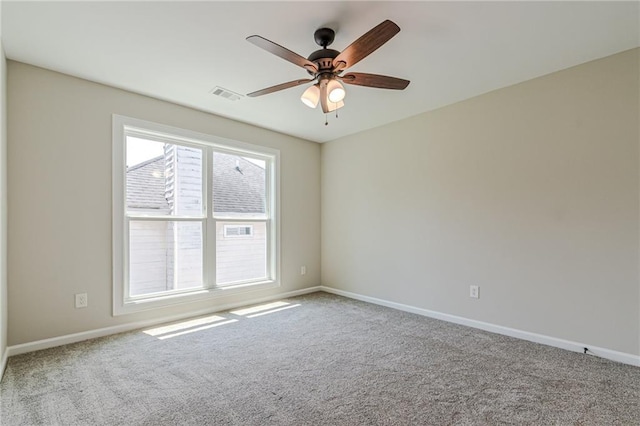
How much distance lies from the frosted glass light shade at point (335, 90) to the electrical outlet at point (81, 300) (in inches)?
112

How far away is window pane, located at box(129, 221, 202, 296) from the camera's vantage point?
10.8ft

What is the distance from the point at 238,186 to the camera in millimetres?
4199

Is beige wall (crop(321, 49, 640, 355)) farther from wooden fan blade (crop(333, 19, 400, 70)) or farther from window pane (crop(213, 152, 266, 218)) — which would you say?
wooden fan blade (crop(333, 19, 400, 70))

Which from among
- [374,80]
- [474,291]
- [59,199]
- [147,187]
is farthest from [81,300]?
[474,291]

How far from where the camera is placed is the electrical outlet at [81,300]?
9.33ft

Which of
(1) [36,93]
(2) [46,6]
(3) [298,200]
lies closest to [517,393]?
(3) [298,200]

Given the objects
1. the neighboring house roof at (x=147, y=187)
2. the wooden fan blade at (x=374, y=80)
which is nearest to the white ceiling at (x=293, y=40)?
the wooden fan blade at (x=374, y=80)

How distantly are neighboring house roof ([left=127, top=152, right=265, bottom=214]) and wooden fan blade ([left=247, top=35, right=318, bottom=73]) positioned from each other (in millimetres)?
2220

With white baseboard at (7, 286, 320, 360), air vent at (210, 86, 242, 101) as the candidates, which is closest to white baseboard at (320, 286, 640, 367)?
white baseboard at (7, 286, 320, 360)

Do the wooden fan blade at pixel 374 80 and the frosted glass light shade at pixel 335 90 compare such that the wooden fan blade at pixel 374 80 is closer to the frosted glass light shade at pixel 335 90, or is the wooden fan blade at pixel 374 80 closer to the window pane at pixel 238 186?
the frosted glass light shade at pixel 335 90

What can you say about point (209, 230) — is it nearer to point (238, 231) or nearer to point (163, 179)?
point (238, 231)

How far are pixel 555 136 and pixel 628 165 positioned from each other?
560 mm

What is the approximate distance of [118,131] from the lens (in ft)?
10.2

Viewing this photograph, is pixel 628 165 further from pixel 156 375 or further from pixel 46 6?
pixel 46 6
